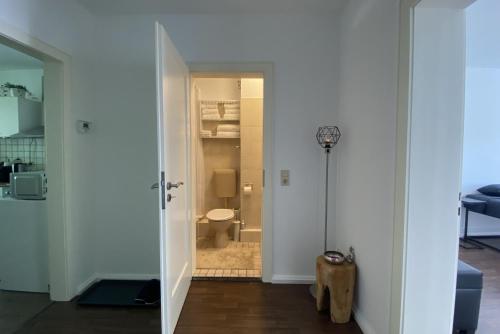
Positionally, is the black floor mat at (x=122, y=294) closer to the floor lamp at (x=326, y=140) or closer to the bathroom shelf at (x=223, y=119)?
the floor lamp at (x=326, y=140)

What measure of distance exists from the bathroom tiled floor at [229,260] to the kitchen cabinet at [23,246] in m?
1.33

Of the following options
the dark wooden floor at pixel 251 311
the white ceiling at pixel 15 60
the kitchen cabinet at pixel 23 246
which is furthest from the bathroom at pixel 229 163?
the white ceiling at pixel 15 60

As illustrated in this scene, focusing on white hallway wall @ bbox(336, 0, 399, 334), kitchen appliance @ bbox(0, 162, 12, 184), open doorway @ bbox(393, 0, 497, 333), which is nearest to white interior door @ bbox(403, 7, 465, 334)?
open doorway @ bbox(393, 0, 497, 333)

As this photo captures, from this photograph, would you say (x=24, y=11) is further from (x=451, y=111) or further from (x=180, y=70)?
(x=451, y=111)

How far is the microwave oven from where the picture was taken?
2.31 m

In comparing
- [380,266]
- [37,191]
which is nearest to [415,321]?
[380,266]

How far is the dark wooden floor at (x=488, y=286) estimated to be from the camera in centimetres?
197

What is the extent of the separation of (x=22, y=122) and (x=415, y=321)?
3918mm

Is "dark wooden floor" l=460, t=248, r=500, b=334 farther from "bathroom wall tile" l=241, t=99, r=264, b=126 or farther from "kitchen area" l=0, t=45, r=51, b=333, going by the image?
"kitchen area" l=0, t=45, r=51, b=333

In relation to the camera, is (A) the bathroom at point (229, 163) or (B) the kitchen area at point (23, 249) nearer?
(B) the kitchen area at point (23, 249)

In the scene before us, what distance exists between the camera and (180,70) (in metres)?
2.15

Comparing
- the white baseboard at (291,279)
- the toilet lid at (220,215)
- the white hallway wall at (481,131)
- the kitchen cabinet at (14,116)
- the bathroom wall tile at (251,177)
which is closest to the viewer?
the white baseboard at (291,279)

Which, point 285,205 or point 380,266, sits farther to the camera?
point 285,205

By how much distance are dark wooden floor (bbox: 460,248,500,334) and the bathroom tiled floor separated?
176 centimetres
